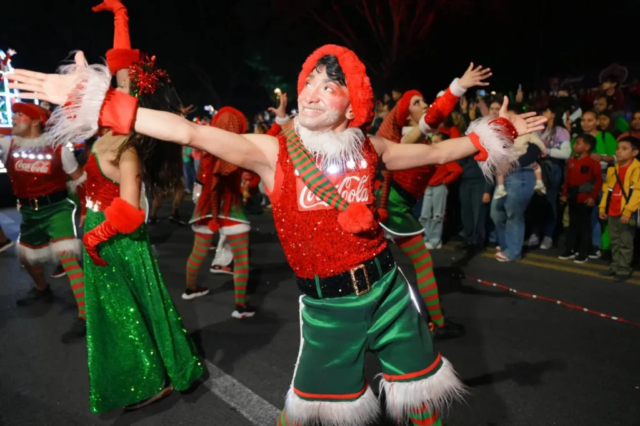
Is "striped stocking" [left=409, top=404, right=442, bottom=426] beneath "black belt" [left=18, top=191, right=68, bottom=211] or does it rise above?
beneath

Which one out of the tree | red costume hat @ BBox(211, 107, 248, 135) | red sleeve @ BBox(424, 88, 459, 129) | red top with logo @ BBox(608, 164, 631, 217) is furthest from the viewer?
the tree

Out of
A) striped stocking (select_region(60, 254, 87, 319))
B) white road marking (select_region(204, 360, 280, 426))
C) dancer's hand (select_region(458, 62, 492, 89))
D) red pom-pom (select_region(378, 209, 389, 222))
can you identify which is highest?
dancer's hand (select_region(458, 62, 492, 89))

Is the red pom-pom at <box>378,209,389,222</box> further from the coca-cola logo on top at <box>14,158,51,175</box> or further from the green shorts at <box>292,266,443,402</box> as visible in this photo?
the coca-cola logo on top at <box>14,158,51,175</box>

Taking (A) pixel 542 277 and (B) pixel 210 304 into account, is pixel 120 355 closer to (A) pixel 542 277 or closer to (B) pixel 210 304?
(B) pixel 210 304

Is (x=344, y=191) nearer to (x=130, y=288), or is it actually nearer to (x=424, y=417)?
(x=424, y=417)

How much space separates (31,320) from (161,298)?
2.52m

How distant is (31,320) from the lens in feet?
16.3

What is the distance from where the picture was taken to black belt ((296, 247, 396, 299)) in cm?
220

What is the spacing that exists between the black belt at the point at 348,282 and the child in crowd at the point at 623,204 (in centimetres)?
467

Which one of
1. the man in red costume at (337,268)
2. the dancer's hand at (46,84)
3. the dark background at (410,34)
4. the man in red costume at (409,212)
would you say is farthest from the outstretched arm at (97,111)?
Result: the dark background at (410,34)

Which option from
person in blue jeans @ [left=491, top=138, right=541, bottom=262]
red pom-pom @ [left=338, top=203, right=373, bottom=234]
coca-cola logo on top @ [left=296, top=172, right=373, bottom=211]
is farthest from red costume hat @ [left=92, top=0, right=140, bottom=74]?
person in blue jeans @ [left=491, top=138, right=541, bottom=262]

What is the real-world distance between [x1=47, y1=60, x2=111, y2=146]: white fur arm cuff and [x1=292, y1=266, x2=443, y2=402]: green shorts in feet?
3.82

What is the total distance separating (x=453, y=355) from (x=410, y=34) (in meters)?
17.6

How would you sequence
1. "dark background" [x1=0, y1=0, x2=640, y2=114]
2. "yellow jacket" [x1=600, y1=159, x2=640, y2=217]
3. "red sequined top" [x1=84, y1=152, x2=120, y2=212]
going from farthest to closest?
1. "dark background" [x1=0, y1=0, x2=640, y2=114]
2. "yellow jacket" [x1=600, y1=159, x2=640, y2=217]
3. "red sequined top" [x1=84, y1=152, x2=120, y2=212]
